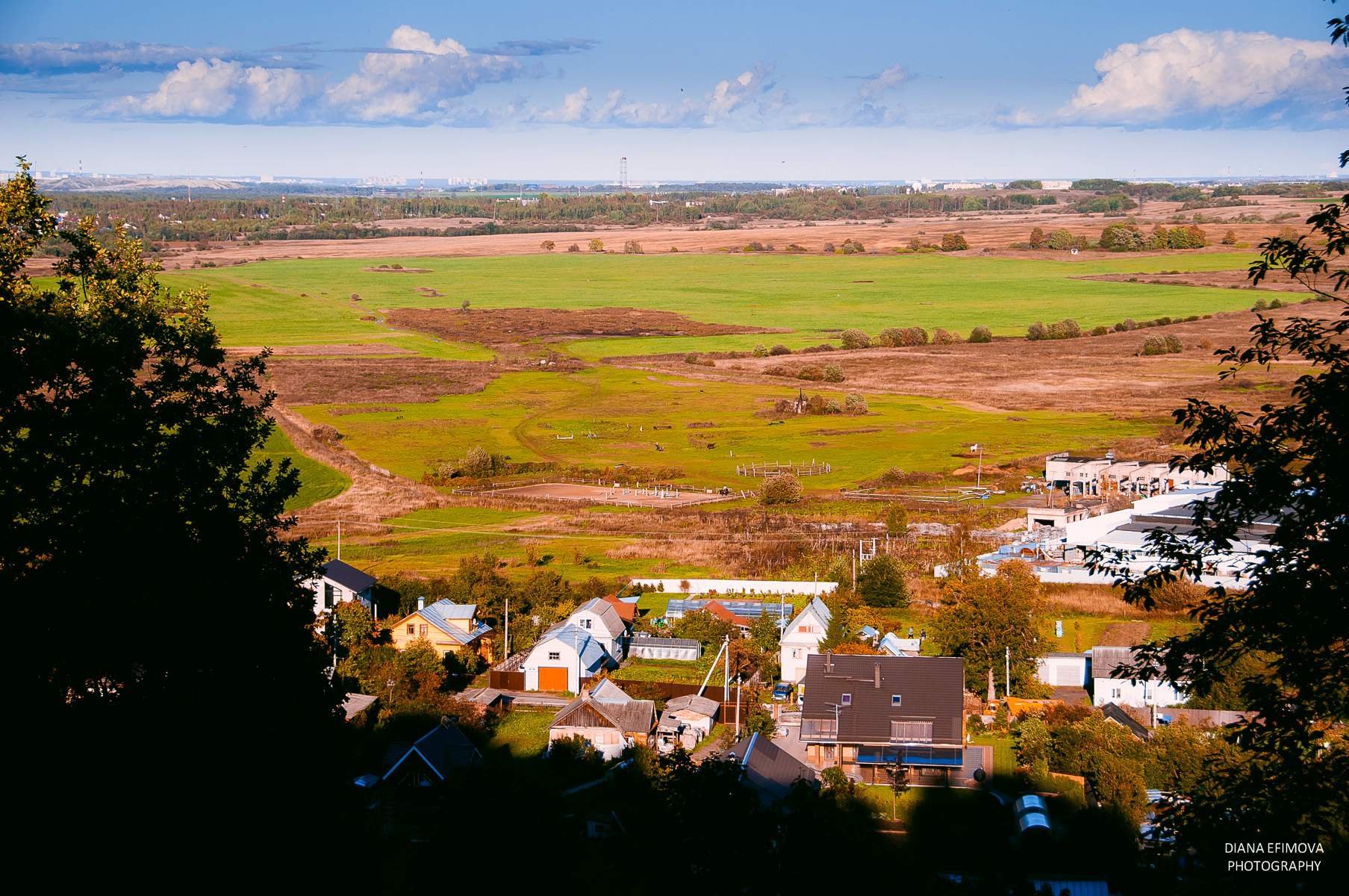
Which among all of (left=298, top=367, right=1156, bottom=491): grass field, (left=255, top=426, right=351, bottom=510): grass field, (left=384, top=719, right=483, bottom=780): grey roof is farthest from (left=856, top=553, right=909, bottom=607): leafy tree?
(left=255, top=426, right=351, bottom=510): grass field

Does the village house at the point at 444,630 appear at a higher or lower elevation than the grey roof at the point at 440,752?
lower

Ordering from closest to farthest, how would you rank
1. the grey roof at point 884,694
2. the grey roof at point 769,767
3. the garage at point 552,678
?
the grey roof at point 769,767 → the grey roof at point 884,694 → the garage at point 552,678

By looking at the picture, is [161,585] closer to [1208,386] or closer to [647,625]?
[647,625]

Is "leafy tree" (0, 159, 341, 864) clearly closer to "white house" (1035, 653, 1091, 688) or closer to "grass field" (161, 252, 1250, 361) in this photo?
"white house" (1035, 653, 1091, 688)

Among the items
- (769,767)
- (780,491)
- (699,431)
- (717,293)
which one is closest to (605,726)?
(769,767)

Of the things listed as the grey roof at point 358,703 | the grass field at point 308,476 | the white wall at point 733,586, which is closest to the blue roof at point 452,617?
the grey roof at point 358,703

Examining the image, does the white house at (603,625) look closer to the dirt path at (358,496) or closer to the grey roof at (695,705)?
the grey roof at (695,705)

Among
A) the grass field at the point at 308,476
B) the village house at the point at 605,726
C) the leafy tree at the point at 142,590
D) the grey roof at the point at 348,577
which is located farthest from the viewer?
the grass field at the point at 308,476
